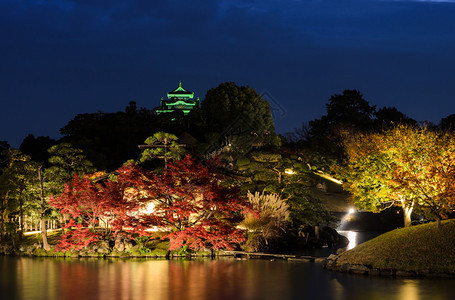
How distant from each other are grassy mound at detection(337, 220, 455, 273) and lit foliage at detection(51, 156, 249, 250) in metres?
5.09

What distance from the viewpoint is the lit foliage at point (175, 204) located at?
19.4 metres

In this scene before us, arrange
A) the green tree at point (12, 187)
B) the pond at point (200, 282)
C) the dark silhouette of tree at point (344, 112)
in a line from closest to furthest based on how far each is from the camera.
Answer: the pond at point (200, 282) < the green tree at point (12, 187) < the dark silhouette of tree at point (344, 112)

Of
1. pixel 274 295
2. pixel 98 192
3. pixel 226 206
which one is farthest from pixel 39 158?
pixel 274 295

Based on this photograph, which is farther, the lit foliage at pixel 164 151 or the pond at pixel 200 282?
the lit foliage at pixel 164 151

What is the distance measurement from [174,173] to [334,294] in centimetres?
891

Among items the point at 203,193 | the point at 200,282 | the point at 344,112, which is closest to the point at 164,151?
the point at 203,193

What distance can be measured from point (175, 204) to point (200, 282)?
5.73 meters

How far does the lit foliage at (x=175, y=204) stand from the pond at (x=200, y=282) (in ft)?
4.96

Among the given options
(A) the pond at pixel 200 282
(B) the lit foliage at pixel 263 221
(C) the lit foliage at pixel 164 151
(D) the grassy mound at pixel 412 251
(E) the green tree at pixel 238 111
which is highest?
(E) the green tree at pixel 238 111

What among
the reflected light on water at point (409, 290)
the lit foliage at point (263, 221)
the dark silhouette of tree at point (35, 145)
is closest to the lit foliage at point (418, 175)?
the reflected light on water at point (409, 290)

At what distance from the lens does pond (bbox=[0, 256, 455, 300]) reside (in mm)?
12328

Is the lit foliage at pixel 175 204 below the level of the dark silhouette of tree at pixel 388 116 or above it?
below

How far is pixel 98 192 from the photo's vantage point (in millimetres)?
20828

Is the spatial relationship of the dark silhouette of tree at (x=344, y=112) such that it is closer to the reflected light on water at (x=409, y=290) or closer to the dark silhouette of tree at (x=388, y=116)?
the dark silhouette of tree at (x=388, y=116)
